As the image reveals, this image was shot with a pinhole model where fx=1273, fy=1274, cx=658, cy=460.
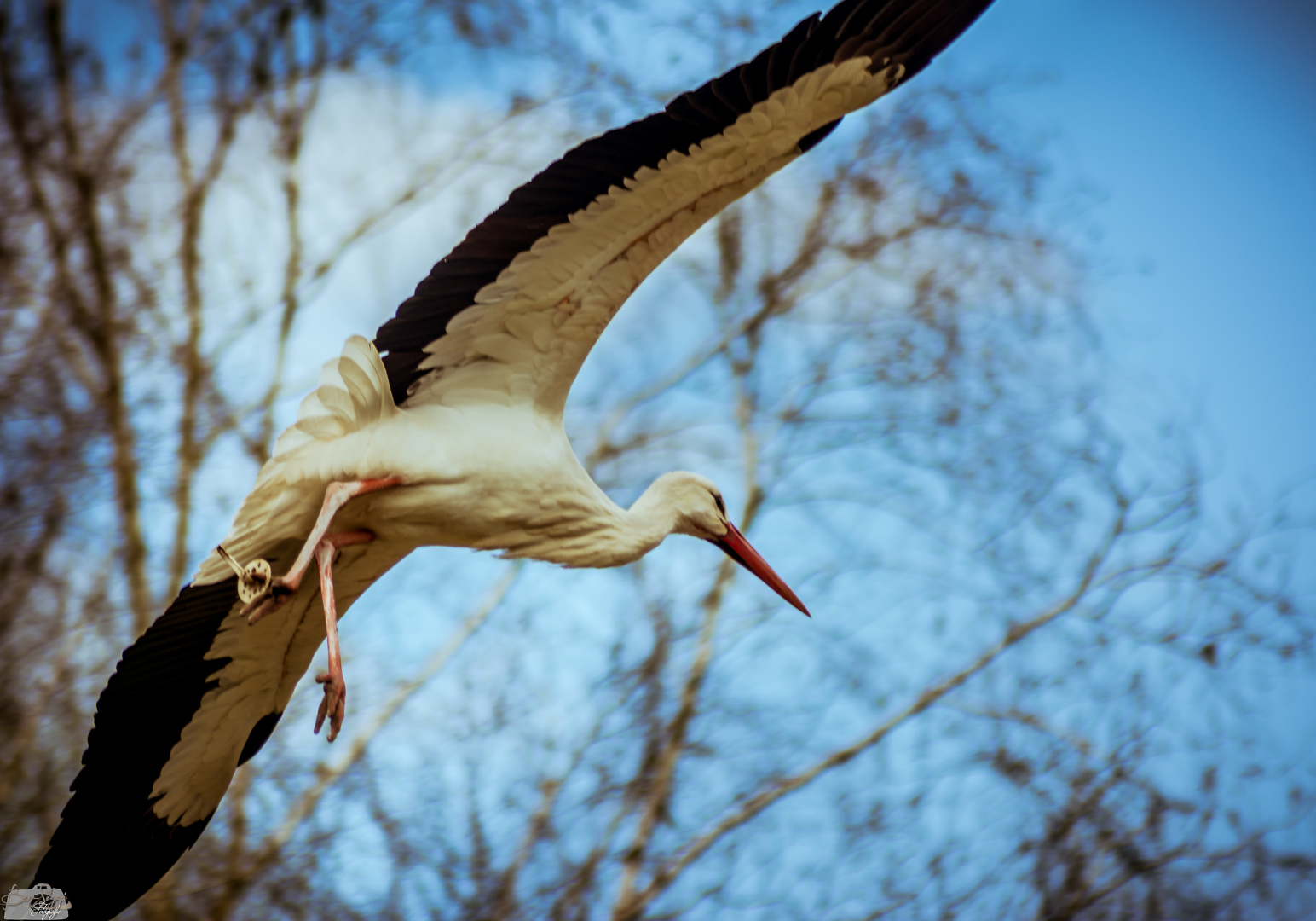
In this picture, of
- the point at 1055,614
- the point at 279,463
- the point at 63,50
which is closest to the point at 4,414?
the point at 63,50

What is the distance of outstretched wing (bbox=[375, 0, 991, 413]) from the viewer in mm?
3781

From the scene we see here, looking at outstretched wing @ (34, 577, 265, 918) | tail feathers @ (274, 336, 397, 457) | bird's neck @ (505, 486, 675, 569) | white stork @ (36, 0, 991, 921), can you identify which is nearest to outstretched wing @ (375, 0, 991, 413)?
white stork @ (36, 0, 991, 921)

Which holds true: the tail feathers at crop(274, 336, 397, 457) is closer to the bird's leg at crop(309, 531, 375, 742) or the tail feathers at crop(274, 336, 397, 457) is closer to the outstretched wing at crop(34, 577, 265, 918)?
the bird's leg at crop(309, 531, 375, 742)

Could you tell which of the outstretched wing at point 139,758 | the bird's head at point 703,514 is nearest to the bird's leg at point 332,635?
the outstretched wing at point 139,758

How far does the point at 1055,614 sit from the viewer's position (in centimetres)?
991

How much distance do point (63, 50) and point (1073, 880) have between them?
903cm

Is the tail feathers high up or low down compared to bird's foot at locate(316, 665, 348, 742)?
up

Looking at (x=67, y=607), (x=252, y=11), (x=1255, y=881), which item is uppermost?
(x=252, y=11)

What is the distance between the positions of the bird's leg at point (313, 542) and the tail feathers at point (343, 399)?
177mm

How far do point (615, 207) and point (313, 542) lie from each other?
140cm

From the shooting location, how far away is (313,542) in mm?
3965

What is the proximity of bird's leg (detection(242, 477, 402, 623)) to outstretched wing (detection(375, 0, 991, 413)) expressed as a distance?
0.41m

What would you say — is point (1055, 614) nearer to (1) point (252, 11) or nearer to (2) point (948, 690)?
(2) point (948, 690)

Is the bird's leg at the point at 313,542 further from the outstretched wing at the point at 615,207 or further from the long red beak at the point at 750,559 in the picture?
the long red beak at the point at 750,559
